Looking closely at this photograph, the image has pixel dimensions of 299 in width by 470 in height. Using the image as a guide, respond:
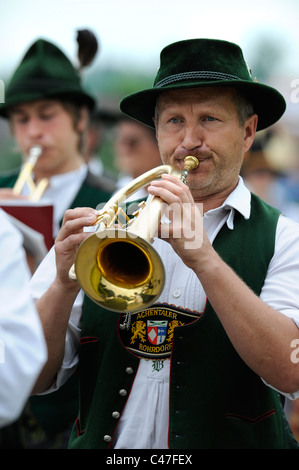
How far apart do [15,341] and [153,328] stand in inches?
35.0

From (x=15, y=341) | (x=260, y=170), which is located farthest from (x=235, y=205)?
(x=260, y=170)

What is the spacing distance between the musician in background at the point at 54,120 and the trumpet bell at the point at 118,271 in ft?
7.05

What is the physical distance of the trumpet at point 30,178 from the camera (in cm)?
437

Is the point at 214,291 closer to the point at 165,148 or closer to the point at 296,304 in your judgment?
the point at 296,304

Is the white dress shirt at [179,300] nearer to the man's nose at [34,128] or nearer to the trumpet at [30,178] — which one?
the trumpet at [30,178]

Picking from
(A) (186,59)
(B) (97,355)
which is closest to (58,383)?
(B) (97,355)

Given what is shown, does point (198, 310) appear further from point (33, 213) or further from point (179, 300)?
point (33, 213)

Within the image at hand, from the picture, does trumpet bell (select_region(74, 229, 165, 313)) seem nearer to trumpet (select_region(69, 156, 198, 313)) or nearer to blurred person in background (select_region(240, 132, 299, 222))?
trumpet (select_region(69, 156, 198, 313))

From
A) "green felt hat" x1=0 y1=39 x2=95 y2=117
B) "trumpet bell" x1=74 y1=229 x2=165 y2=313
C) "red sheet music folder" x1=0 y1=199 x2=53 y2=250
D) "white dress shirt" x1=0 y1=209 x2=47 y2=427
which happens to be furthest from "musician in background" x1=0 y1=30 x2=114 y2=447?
"white dress shirt" x1=0 y1=209 x2=47 y2=427

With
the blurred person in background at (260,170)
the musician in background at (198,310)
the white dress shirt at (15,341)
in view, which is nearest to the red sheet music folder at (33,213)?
the musician in background at (198,310)

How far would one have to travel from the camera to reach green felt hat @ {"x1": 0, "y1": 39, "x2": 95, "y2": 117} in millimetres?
4484

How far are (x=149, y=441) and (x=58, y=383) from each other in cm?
46

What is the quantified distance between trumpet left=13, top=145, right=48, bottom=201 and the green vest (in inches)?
76.3

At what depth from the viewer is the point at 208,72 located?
254 centimetres
